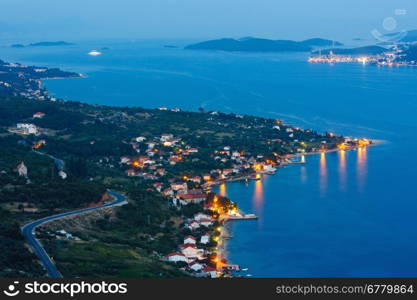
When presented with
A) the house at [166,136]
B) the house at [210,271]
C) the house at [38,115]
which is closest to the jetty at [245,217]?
the house at [210,271]

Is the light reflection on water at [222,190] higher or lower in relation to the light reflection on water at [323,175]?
lower

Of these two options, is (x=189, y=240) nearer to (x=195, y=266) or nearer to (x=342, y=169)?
(x=195, y=266)

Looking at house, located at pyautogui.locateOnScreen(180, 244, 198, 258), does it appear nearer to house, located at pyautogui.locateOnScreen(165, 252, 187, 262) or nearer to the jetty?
house, located at pyautogui.locateOnScreen(165, 252, 187, 262)

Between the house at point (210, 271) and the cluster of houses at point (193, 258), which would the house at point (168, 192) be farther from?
the house at point (210, 271)

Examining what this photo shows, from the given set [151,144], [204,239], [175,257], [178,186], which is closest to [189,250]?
[175,257]

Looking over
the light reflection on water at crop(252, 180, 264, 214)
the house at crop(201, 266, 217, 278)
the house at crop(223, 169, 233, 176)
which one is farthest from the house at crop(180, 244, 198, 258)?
the house at crop(223, 169, 233, 176)
